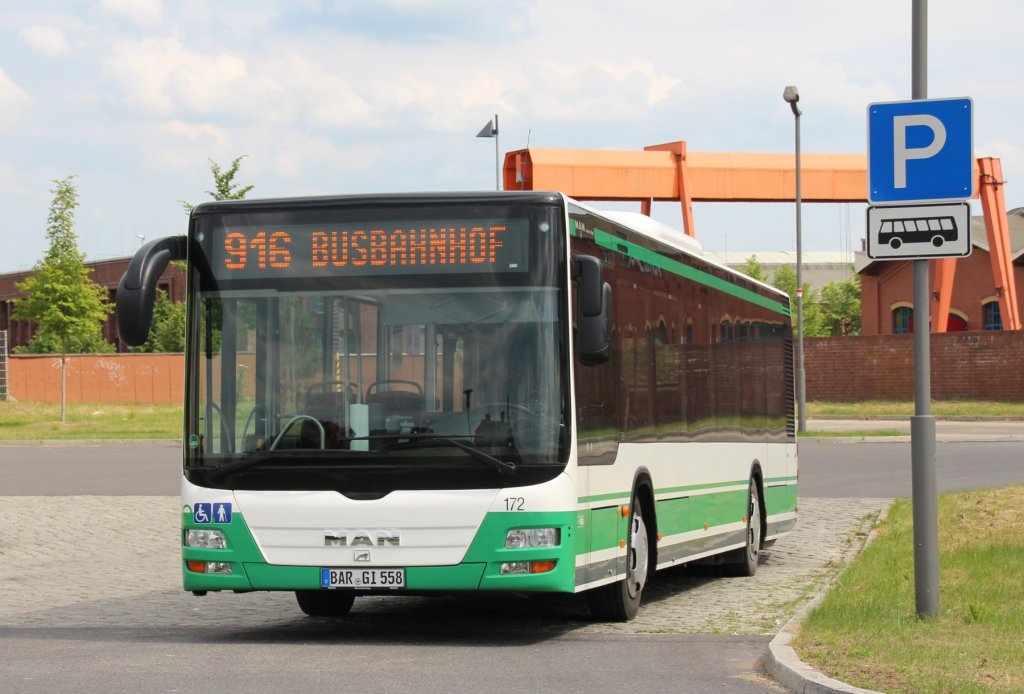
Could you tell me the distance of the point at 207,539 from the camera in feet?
32.1

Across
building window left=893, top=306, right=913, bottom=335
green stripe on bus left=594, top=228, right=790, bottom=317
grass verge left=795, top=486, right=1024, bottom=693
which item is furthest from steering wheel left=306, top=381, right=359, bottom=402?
building window left=893, top=306, right=913, bottom=335

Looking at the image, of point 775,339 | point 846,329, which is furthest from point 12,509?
point 846,329

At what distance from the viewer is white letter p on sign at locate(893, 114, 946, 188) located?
9719 millimetres

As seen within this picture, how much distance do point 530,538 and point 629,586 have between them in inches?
65.3

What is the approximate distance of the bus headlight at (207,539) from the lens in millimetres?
9758

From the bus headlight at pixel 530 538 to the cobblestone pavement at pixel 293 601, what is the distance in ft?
3.98

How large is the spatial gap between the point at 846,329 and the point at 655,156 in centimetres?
6664

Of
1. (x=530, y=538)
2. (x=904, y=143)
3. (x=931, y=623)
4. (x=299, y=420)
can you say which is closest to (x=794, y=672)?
(x=931, y=623)

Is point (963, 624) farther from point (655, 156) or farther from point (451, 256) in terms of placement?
point (655, 156)

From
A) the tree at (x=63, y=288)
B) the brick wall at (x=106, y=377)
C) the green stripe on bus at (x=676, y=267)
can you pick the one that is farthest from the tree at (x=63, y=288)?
the green stripe on bus at (x=676, y=267)

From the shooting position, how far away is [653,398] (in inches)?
464

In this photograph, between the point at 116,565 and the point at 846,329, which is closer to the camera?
the point at 116,565

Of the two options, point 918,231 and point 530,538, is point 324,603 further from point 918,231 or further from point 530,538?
point 918,231

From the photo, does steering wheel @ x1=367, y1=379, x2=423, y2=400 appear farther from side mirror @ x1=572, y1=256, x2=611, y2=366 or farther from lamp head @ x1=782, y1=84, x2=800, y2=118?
lamp head @ x1=782, y1=84, x2=800, y2=118
